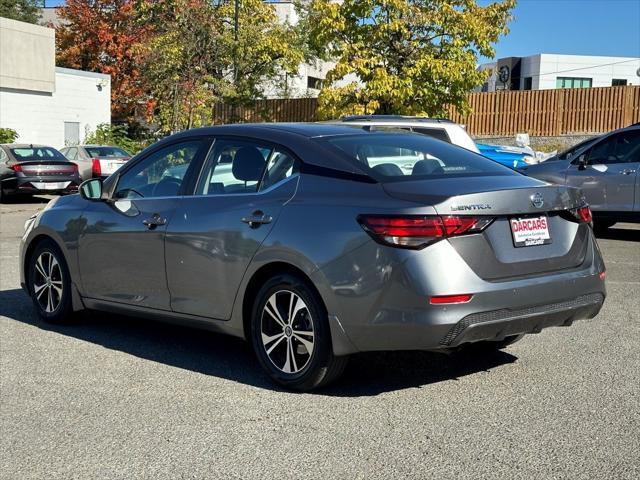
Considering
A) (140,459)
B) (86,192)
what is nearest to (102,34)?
(86,192)

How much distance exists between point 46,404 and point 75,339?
179 centimetres

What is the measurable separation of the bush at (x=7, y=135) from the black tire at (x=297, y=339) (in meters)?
30.6

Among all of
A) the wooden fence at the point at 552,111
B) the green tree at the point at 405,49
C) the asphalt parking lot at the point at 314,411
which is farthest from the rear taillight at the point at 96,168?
the asphalt parking lot at the point at 314,411

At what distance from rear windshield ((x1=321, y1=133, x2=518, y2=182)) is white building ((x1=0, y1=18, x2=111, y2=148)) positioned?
31547 mm

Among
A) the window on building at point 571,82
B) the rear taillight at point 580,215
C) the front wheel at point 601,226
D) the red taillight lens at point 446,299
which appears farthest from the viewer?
the window on building at point 571,82

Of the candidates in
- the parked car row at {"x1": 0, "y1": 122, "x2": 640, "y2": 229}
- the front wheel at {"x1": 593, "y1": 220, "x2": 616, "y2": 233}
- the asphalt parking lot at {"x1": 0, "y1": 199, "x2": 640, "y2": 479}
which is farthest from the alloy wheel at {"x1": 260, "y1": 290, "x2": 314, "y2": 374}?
the front wheel at {"x1": 593, "y1": 220, "x2": 616, "y2": 233}

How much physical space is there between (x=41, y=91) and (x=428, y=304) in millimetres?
34493

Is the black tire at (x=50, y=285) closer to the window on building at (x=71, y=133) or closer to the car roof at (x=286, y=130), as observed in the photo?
the car roof at (x=286, y=130)

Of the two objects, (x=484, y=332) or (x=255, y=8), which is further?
(x=255, y=8)

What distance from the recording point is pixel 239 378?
19.0 ft

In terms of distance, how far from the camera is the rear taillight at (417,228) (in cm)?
480

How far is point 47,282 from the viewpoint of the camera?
294 inches

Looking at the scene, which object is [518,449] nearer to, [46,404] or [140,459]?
[140,459]

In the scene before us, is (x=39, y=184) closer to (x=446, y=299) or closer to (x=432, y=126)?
(x=432, y=126)
